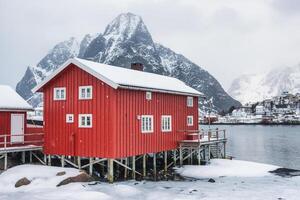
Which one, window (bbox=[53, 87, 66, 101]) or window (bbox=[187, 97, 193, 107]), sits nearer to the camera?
window (bbox=[53, 87, 66, 101])

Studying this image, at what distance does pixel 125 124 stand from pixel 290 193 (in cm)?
1143

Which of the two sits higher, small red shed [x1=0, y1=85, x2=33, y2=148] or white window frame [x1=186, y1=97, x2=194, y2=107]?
white window frame [x1=186, y1=97, x2=194, y2=107]

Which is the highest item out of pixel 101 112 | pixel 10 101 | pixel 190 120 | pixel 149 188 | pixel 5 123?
pixel 10 101

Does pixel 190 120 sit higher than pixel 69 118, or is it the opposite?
pixel 69 118

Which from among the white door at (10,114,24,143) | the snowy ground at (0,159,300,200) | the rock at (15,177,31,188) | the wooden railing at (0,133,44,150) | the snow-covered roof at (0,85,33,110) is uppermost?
the snow-covered roof at (0,85,33,110)

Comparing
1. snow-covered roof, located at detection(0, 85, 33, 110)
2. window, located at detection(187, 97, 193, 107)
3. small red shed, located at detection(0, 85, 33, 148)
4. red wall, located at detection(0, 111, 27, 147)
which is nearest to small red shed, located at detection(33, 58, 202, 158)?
snow-covered roof, located at detection(0, 85, 33, 110)

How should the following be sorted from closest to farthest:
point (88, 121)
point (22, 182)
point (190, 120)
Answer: point (22, 182) → point (88, 121) → point (190, 120)

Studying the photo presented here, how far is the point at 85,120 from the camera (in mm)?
29203

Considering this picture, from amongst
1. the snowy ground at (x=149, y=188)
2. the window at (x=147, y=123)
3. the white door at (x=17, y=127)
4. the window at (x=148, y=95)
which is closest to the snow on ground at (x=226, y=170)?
the snowy ground at (x=149, y=188)

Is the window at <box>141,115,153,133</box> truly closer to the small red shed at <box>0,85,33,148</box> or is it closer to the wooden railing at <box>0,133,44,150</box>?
the wooden railing at <box>0,133,44,150</box>

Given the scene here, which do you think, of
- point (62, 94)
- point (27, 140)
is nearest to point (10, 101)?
point (27, 140)

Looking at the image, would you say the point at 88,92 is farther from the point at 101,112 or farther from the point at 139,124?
the point at 139,124

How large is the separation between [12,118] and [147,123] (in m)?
10.8

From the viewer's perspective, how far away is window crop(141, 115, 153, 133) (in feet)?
101
